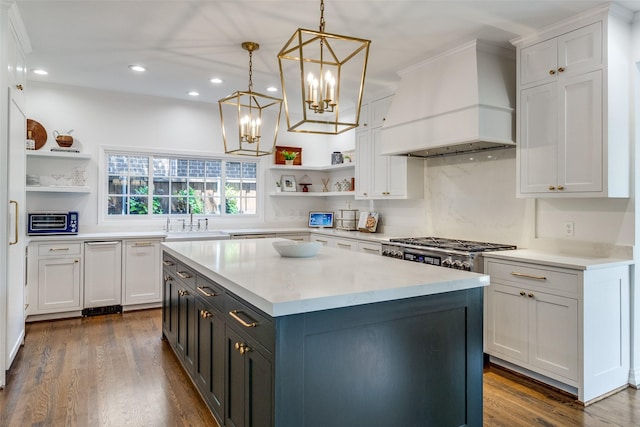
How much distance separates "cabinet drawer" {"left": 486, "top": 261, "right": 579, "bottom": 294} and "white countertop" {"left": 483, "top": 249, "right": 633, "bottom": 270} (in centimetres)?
5

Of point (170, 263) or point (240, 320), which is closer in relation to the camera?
point (240, 320)

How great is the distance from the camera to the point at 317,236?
5.61 metres

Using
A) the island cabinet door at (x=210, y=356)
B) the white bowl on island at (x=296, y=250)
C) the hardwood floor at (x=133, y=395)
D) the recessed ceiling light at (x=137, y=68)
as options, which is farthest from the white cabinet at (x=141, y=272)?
the white bowl on island at (x=296, y=250)

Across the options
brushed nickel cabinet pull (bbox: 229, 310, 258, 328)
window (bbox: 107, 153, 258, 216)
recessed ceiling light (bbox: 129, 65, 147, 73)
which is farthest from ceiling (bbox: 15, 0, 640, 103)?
brushed nickel cabinet pull (bbox: 229, 310, 258, 328)

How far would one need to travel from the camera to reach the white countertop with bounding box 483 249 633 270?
260 cm

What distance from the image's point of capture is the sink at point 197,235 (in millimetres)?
4828

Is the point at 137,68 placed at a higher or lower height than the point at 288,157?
higher

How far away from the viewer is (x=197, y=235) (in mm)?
5090

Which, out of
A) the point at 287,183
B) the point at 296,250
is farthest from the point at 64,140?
the point at 296,250

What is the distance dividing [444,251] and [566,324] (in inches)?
40.1

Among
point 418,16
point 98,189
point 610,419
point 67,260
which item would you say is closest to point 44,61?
point 98,189

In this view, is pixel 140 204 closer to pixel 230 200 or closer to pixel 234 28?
pixel 230 200

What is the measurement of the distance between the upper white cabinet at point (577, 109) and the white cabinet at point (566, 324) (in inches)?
24.4

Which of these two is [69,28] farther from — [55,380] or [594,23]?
[594,23]
